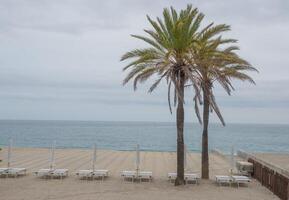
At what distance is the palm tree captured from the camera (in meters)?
20.8

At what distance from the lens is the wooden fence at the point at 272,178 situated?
1733 centimetres

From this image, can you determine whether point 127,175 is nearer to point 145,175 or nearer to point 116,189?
point 145,175

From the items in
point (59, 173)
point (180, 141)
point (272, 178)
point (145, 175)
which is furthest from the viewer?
point (59, 173)

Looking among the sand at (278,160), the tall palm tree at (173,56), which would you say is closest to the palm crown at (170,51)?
the tall palm tree at (173,56)

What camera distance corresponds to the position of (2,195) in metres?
17.7

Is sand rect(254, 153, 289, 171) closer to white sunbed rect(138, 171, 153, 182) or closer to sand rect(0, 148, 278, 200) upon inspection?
sand rect(0, 148, 278, 200)

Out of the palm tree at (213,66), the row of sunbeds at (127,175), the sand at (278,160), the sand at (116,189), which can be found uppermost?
the palm tree at (213,66)

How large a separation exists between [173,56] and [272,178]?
6.50 metres

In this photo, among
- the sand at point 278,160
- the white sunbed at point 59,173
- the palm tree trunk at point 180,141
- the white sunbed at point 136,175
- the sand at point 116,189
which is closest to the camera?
the sand at point 116,189

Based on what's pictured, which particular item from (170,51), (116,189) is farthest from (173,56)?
(116,189)

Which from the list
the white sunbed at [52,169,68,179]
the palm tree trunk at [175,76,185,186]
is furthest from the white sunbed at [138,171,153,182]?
the white sunbed at [52,169,68,179]

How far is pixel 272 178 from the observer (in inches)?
762

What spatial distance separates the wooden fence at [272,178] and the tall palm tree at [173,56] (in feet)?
11.8

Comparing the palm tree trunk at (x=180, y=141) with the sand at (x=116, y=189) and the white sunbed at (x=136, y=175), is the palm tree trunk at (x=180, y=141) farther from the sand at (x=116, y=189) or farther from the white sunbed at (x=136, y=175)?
the white sunbed at (x=136, y=175)
